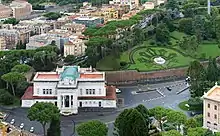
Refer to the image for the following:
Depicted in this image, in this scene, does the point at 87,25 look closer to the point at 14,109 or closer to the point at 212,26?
the point at 212,26

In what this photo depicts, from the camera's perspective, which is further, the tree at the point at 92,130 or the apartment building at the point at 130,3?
the apartment building at the point at 130,3

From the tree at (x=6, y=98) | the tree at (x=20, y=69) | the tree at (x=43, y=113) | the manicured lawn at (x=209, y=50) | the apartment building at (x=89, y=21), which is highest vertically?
the apartment building at (x=89, y=21)

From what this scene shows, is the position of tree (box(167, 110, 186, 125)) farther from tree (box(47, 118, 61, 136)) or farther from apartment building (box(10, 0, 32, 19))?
apartment building (box(10, 0, 32, 19))

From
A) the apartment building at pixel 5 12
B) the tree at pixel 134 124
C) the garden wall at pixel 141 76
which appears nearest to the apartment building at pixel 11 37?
the apartment building at pixel 5 12

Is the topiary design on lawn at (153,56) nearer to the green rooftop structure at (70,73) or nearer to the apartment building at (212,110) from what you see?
the green rooftop structure at (70,73)

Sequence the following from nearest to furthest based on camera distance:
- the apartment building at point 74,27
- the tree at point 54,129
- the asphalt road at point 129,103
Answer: the tree at point 54,129
the asphalt road at point 129,103
the apartment building at point 74,27

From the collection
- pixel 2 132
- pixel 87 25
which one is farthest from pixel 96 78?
pixel 87 25

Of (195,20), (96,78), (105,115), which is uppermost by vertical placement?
(195,20)
